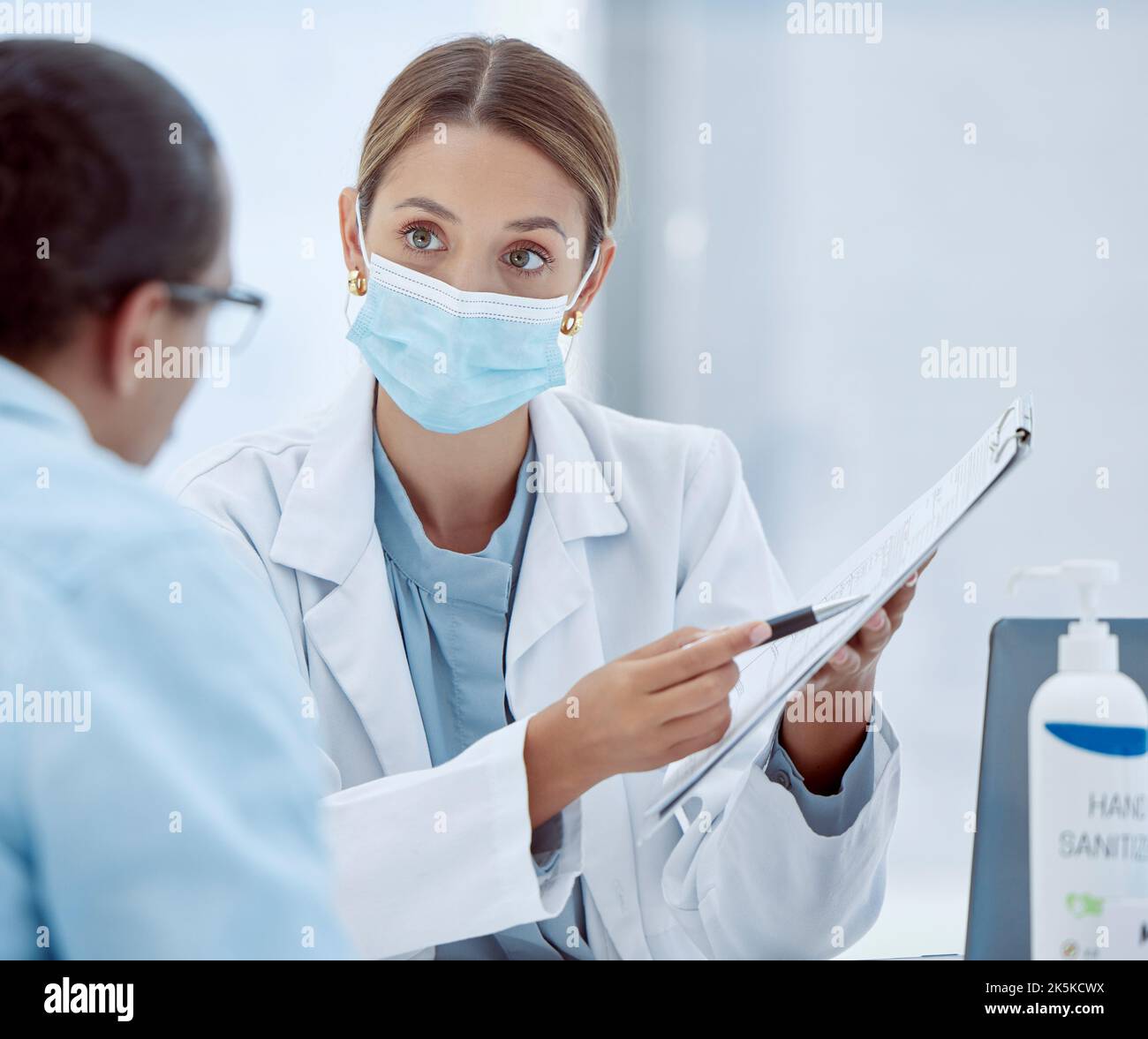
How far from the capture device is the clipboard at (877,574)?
24.6 inches

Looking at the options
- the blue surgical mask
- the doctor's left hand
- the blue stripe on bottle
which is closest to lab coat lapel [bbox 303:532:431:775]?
the blue surgical mask

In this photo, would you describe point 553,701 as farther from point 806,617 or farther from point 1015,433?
point 1015,433

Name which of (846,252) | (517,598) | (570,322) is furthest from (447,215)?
(846,252)

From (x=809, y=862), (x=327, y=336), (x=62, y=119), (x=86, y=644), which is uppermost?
(x=327, y=336)

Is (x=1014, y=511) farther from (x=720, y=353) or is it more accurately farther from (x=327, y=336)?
(x=327, y=336)

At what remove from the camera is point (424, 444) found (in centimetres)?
115

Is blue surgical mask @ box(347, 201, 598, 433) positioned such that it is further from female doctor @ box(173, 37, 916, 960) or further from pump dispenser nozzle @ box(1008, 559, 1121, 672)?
pump dispenser nozzle @ box(1008, 559, 1121, 672)

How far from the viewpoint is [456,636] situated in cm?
105

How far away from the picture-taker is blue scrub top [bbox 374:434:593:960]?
101 cm

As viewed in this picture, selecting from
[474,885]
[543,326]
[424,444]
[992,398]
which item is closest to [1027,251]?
[992,398]

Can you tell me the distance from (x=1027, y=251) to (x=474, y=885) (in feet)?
4.30

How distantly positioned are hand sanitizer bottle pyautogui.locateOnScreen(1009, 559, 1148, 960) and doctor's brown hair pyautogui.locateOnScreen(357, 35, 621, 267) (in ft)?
2.43

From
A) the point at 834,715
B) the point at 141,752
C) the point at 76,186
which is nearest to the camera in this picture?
the point at 141,752

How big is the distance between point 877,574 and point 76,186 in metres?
0.52
